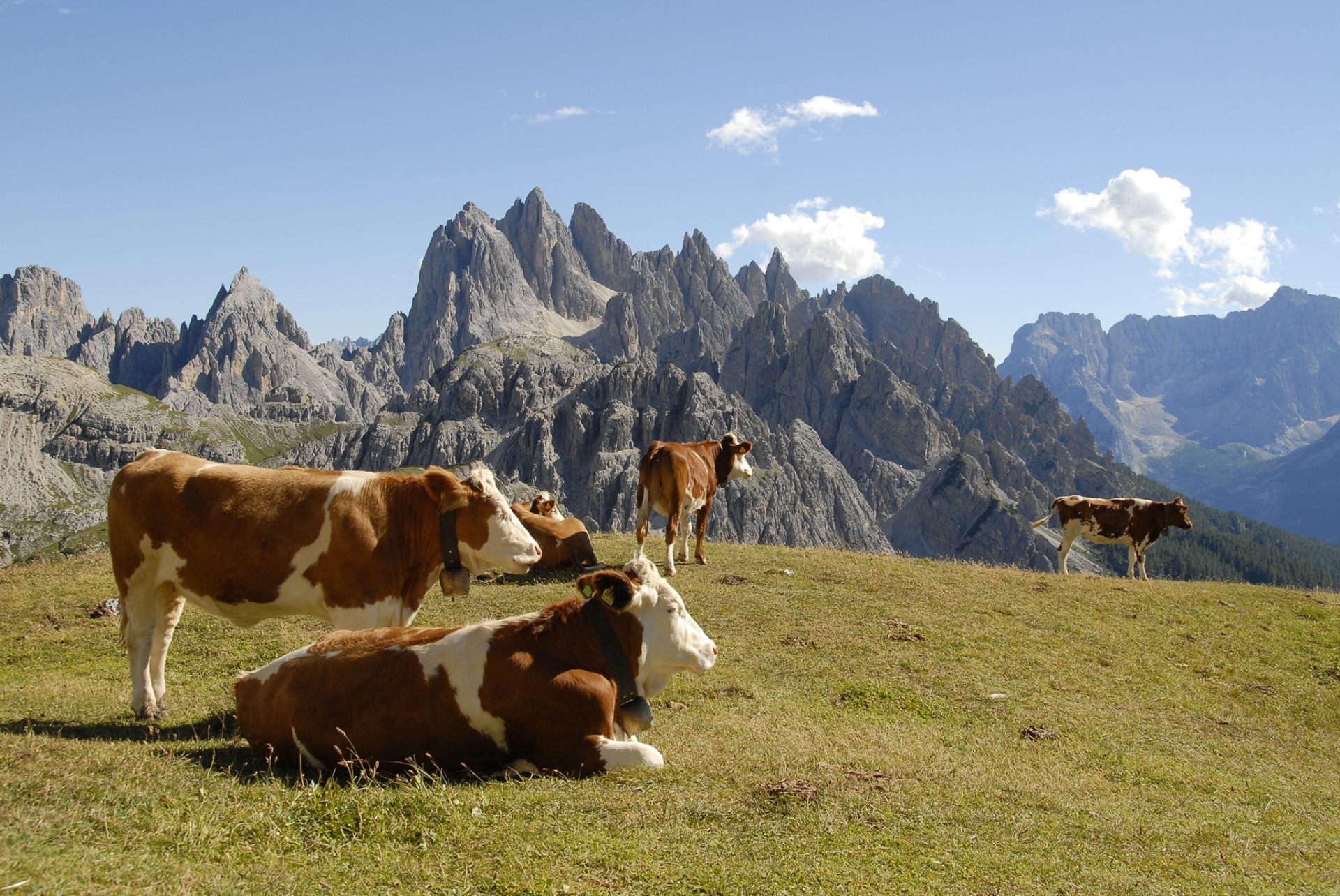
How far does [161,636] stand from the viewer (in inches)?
370

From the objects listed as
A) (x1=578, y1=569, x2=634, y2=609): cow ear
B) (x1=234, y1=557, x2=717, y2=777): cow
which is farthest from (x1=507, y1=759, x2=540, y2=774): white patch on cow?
(x1=578, y1=569, x2=634, y2=609): cow ear

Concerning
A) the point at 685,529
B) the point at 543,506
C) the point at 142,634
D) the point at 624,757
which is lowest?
the point at 624,757

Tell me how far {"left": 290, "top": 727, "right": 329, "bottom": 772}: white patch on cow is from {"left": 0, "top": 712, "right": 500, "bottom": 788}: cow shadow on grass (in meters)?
0.06

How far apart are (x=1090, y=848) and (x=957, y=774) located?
1851 millimetres

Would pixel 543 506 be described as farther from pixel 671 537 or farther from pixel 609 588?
pixel 609 588

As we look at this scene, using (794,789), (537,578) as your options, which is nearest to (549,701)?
(794,789)

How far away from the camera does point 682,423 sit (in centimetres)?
17775

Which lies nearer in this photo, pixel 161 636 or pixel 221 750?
pixel 221 750

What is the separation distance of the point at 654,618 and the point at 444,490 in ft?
10.5

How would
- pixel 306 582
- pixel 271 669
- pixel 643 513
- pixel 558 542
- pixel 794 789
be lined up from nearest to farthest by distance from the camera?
pixel 794 789, pixel 271 669, pixel 306 582, pixel 558 542, pixel 643 513

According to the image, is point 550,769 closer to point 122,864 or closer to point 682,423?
point 122,864

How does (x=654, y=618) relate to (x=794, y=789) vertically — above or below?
above

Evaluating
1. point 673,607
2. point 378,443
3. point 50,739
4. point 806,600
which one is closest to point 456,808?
point 673,607

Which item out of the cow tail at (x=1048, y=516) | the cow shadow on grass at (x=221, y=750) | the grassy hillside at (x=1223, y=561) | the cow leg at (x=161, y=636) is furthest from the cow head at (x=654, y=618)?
the grassy hillside at (x=1223, y=561)
